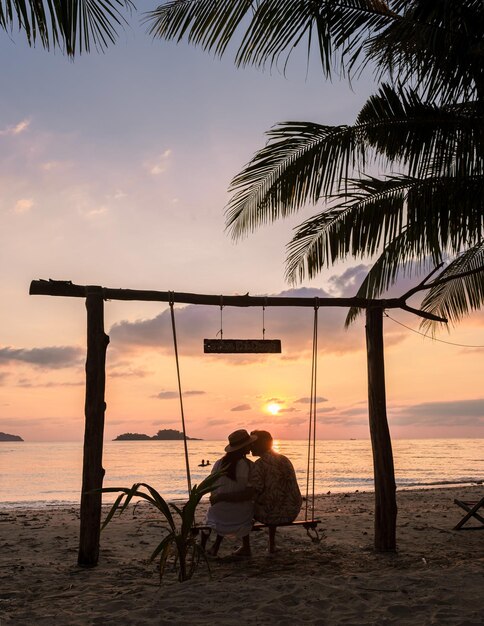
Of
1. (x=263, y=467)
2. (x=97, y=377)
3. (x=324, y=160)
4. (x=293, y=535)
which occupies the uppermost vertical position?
(x=324, y=160)

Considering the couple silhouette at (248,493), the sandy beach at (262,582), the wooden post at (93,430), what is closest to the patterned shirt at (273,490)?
the couple silhouette at (248,493)

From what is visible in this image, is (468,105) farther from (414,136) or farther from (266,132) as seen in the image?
(266,132)

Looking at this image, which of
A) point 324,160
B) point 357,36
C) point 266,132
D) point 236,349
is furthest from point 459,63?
point 236,349

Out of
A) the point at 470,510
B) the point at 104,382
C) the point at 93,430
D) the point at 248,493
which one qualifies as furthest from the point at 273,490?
the point at 470,510

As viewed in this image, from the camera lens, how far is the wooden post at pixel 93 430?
690 cm

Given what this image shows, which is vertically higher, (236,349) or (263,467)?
(236,349)

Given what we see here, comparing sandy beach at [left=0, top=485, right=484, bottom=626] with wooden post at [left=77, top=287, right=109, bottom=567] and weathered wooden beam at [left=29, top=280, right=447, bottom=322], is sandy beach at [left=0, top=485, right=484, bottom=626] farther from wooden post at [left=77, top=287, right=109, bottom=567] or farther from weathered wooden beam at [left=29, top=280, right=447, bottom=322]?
weathered wooden beam at [left=29, top=280, right=447, bottom=322]

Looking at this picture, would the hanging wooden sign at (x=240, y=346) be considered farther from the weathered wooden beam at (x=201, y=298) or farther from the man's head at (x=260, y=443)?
the man's head at (x=260, y=443)

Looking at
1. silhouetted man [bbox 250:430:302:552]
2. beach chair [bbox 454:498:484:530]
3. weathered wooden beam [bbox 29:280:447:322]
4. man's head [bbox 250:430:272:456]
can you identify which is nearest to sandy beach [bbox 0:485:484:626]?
beach chair [bbox 454:498:484:530]

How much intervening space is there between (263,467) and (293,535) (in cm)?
206

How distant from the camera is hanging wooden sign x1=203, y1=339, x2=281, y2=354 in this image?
7.55 metres

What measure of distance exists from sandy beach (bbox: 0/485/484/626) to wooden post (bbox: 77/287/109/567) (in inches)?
11.6

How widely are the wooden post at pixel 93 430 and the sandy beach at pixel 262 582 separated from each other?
30cm

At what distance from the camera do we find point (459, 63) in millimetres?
6621
